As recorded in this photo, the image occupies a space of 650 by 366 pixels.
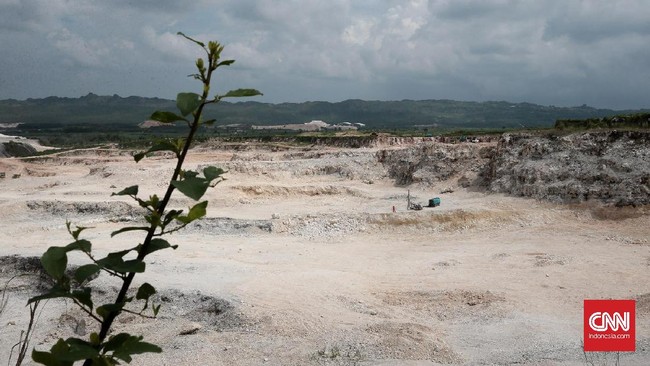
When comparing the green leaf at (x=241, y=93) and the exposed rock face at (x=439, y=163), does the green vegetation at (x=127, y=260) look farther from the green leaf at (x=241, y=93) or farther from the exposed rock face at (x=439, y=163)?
the exposed rock face at (x=439, y=163)

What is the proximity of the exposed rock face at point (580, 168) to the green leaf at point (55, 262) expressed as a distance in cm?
2281

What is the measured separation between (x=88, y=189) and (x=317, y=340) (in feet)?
84.0

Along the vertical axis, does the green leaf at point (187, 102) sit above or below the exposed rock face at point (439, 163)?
above

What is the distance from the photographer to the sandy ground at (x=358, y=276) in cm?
953

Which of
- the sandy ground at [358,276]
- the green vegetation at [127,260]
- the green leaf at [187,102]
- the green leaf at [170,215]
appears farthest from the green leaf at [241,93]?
the sandy ground at [358,276]

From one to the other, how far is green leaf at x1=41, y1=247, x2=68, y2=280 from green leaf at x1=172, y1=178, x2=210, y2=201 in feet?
1.61

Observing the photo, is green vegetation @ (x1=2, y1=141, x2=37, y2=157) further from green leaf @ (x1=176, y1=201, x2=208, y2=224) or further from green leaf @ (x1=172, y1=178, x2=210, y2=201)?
green leaf @ (x1=172, y1=178, x2=210, y2=201)

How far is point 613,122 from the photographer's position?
87.8ft

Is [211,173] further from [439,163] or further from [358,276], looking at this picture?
[439,163]

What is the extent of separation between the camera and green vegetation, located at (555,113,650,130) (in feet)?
83.7

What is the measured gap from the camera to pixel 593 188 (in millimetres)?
21938

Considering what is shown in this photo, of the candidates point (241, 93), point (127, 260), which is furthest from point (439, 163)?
point (127, 260)

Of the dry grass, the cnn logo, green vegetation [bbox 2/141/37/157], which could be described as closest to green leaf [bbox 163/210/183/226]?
the cnn logo

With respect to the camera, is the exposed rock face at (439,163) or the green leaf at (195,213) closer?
the green leaf at (195,213)
